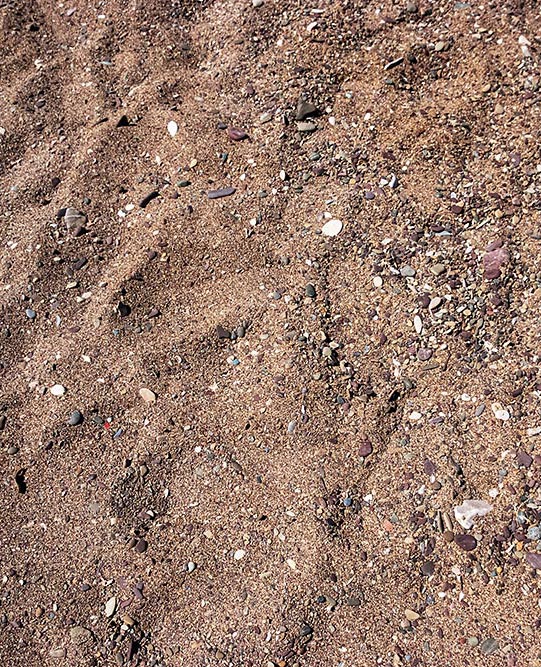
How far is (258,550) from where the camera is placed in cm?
192

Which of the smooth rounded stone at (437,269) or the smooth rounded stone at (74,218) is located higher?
the smooth rounded stone at (74,218)

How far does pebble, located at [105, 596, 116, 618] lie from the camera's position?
1.92m

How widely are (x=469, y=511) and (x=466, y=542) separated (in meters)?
0.08

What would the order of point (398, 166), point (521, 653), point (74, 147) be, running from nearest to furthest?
1. point (521, 653)
2. point (398, 166)
3. point (74, 147)

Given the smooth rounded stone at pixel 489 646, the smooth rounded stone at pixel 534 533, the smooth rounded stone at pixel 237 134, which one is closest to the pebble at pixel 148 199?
the smooth rounded stone at pixel 237 134

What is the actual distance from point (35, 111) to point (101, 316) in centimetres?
92

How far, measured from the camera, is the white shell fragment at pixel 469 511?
184cm

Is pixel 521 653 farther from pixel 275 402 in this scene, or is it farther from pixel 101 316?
pixel 101 316

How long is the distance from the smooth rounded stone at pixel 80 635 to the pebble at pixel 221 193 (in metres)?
1.36

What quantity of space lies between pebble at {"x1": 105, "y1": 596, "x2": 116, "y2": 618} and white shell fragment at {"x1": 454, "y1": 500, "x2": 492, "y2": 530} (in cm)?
95

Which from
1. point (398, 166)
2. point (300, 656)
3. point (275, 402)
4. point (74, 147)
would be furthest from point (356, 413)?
point (74, 147)

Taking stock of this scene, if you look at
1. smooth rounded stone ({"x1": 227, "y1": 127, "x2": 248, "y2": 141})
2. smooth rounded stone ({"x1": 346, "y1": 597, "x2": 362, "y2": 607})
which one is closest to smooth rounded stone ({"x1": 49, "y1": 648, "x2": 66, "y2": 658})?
smooth rounded stone ({"x1": 346, "y1": 597, "x2": 362, "y2": 607})

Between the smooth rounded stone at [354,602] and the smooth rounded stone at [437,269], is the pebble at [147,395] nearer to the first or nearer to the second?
the smooth rounded stone at [354,602]

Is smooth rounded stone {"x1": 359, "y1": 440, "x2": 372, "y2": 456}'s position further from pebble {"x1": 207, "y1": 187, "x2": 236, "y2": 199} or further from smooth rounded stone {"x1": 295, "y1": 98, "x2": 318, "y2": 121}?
smooth rounded stone {"x1": 295, "y1": 98, "x2": 318, "y2": 121}
